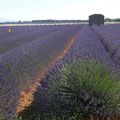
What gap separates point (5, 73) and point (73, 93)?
1.45 meters

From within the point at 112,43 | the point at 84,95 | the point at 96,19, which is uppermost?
the point at 84,95

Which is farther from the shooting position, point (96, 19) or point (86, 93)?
point (96, 19)

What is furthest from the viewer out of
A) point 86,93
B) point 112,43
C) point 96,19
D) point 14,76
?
point 96,19

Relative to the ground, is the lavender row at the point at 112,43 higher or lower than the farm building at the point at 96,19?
higher

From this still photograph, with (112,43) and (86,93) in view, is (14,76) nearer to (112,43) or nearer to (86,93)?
(86,93)

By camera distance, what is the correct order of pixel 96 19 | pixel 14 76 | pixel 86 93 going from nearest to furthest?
1. pixel 86 93
2. pixel 14 76
3. pixel 96 19

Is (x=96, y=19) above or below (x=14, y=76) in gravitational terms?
below

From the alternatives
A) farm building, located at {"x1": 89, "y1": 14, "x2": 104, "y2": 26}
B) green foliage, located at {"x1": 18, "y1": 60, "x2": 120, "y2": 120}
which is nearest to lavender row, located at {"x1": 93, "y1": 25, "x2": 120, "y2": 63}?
green foliage, located at {"x1": 18, "y1": 60, "x2": 120, "y2": 120}

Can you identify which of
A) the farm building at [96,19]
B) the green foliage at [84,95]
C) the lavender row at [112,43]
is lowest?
the farm building at [96,19]

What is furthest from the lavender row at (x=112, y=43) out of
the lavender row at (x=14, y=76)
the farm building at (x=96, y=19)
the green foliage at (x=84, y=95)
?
the farm building at (x=96, y=19)

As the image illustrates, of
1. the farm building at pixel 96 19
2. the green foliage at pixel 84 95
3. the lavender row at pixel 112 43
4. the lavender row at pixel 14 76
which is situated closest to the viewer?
the lavender row at pixel 14 76

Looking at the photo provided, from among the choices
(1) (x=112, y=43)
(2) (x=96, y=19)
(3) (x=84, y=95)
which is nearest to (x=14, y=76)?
(3) (x=84, y=95)

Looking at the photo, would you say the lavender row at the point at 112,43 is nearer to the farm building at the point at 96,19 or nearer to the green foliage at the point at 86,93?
the green foliage at the point at 86,93

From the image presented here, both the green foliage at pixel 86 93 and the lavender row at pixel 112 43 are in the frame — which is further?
the lavender row at pixel 112 43
